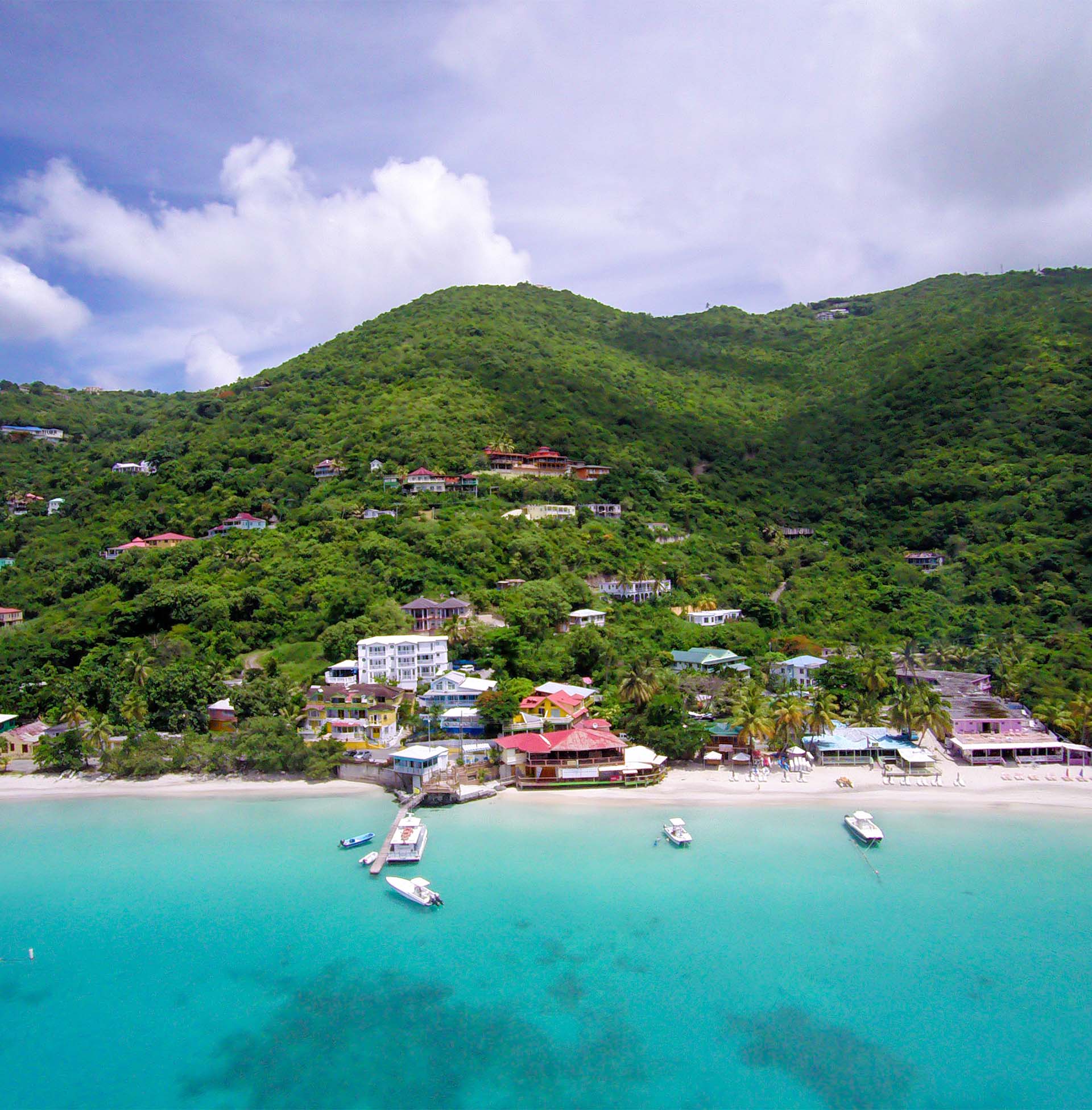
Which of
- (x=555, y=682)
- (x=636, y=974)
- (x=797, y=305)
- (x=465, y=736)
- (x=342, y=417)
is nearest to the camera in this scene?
(x=636, y=974)

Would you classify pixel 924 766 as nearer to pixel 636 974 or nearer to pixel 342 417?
pixel 636 974

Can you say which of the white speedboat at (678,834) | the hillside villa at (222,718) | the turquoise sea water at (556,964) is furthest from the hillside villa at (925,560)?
the hillside villa at (222,718)

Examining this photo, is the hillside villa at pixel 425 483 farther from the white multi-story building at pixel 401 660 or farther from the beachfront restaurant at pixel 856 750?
the beachfront restaurant at pixel 856 750

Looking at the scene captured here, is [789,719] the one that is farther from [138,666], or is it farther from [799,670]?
[138,666]

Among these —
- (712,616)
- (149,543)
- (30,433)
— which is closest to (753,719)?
(712,616)

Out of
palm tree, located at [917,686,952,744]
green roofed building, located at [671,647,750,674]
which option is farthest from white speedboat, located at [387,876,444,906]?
palm tree, located at [917,686,952,744]

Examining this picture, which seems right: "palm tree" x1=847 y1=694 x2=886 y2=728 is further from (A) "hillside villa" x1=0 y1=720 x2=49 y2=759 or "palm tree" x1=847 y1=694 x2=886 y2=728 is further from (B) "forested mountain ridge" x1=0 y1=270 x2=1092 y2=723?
(A) "hillside villa" x1=0 y1=720 x2=49 y2=759

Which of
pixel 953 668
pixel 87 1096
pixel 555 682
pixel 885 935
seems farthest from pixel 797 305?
pixel 87 1096
